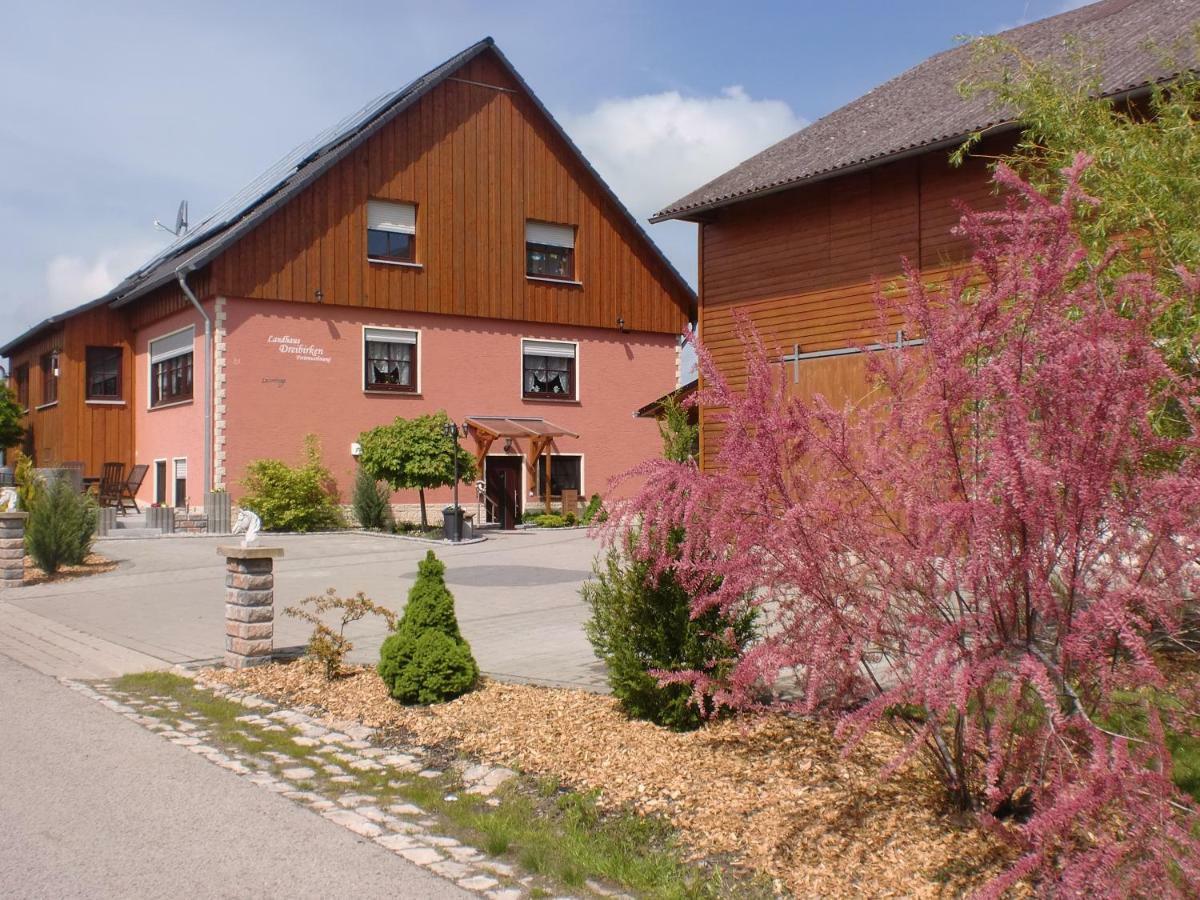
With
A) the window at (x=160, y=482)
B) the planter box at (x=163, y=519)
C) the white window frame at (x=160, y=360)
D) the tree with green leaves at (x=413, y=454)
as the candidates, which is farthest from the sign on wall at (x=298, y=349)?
the window at (x=160, y=482)

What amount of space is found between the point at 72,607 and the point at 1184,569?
43.7ft

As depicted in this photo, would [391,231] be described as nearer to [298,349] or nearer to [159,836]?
[298,349]

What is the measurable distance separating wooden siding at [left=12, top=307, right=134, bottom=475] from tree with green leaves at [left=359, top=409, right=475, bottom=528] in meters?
8.36

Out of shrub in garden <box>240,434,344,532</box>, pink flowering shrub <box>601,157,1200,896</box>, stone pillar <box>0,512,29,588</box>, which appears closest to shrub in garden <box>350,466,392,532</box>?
shrub in garden <box>240,434,344,532</box>

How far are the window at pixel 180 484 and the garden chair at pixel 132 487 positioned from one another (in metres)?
1.38

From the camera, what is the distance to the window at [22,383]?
34438 mm

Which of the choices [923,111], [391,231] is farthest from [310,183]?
[923,111]

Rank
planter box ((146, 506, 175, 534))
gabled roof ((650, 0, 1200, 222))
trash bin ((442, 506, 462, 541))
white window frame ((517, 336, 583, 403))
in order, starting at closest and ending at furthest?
gabled roof ((650, 0, 1200, 222)), trash bin ((442, 506, 462, 541)), planter box ((146, 506, 175, 534)), white window frame ((517, 336, 583, 403))

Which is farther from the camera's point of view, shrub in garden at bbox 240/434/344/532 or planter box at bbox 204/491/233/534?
planter box at bbox 204/491/233/534

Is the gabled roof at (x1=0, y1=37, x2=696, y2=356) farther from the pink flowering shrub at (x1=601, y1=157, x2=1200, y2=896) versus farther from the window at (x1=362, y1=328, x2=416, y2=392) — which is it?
the pink flowering shrub at (x1=601, y1=157, x2=1200, y2=896)

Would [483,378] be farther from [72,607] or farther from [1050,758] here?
[1050,758]


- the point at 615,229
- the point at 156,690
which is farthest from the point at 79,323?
the point at 156,690

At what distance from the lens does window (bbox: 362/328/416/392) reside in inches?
1066

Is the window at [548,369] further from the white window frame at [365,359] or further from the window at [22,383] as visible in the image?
the window at [22,383]
